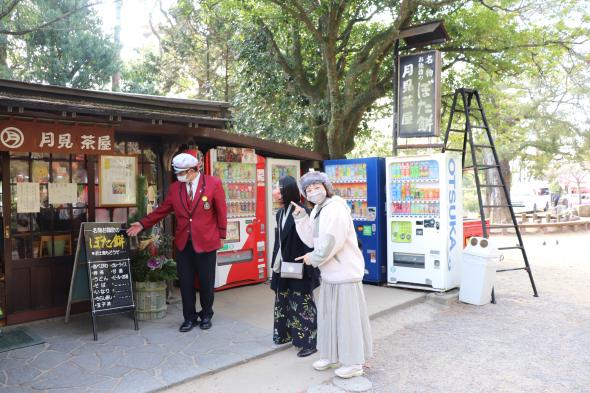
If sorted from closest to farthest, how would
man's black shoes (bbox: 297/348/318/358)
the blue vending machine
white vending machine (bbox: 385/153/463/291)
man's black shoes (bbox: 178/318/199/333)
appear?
1. man's black shoes (bbox: 297/348/318/358)
2. man's black shoes (bbox: 178/318/199/333)
3. white vending machine (bbox: 385/153/463/291)
4. the blue vending machine

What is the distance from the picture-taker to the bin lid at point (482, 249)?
681 centimetres

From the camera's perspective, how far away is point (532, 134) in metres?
17.6

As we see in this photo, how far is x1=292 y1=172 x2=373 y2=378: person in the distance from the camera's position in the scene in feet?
13.5

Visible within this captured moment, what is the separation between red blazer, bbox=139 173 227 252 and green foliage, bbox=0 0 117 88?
11.2 metres

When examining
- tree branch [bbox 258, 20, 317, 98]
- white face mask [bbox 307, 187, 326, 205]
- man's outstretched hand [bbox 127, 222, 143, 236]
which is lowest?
man's outstretched hand [bbox 127, 222, 143, 236]

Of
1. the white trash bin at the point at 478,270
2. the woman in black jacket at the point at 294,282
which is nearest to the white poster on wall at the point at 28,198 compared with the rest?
the woman in black jacket at the point at 294,282

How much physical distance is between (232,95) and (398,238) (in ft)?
31.4

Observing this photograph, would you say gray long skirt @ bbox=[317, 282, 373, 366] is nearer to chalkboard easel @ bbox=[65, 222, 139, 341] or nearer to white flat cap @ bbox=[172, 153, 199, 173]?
white flat cap @ bbox=[172, 153, 199, 173]

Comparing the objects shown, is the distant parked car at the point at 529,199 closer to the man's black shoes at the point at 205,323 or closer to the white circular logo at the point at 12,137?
the man's black shoes at the point at 205,323

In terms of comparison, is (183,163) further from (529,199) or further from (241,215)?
(529,199)

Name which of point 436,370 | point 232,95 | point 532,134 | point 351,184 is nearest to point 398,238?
point 351,184

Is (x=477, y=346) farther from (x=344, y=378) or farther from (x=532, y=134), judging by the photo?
(x=532, y=134)

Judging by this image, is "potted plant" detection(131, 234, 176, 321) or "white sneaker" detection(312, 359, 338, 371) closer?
"white sneaker" detection(312, 359, 338, 371)

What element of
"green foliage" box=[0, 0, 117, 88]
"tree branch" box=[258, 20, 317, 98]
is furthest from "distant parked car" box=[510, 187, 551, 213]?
"green foliage" box=[0, 0, 117, 88]
